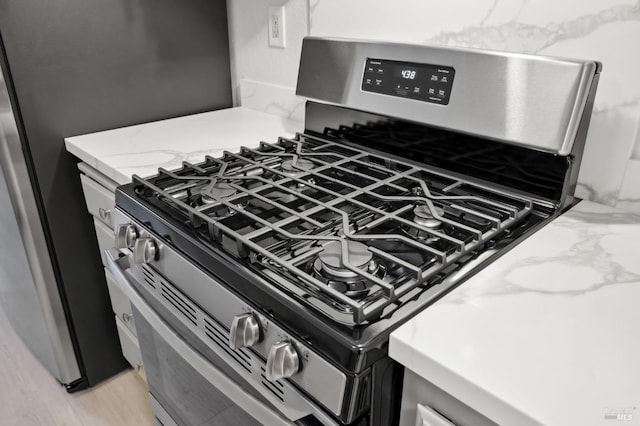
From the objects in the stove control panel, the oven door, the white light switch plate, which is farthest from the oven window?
the white light switch plate

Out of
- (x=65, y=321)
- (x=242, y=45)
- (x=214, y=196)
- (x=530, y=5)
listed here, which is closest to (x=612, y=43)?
(x=530, y=5)

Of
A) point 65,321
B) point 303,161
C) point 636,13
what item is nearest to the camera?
point 636,13

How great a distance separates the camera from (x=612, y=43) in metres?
0.85

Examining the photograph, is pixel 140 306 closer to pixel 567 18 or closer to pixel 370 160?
pixel 370 160

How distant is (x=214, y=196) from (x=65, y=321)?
937mm

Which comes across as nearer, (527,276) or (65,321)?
(527,276)

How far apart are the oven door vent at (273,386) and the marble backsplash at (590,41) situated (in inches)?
27.0

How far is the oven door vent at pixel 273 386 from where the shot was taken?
2.24 ft

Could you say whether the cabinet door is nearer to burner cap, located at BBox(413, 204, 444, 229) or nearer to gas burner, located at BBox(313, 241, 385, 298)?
gas burner, located at BBox(313, 241, 385, 298)

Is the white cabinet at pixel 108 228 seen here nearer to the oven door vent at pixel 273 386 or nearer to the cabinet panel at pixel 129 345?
the cabinet panel at pixel 129 345

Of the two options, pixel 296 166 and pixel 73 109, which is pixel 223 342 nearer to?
pixel 296 166

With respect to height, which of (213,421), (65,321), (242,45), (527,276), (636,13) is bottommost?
(65,321)

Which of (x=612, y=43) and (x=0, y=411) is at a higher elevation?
(x=612, y=43)

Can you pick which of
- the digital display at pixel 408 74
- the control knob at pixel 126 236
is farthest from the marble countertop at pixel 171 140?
the digital display at pixel 408 74
